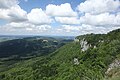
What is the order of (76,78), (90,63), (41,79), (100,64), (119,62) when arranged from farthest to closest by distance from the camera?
1. (41,79)
2. (90,63)
3. (100,64)
4. (76,78)
5. (119,62)

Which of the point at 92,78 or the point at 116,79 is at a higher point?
the point at 116,79

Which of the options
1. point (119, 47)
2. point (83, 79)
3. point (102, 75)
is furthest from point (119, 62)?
point (119, 47)

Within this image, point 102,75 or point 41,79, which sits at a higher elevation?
point 102,75

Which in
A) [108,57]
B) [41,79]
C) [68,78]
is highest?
[108,57]

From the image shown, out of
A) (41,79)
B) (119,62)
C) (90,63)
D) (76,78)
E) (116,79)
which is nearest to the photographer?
(116,79)

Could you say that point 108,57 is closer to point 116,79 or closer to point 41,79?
point 116,79

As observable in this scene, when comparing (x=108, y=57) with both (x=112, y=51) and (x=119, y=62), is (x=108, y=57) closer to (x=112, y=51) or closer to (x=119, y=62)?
(x=112, y=51)

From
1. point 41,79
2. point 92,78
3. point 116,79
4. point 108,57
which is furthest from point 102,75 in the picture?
point 41,79

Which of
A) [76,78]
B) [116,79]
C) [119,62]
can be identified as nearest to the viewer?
[116,79]

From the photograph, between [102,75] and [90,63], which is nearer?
[102,75]
